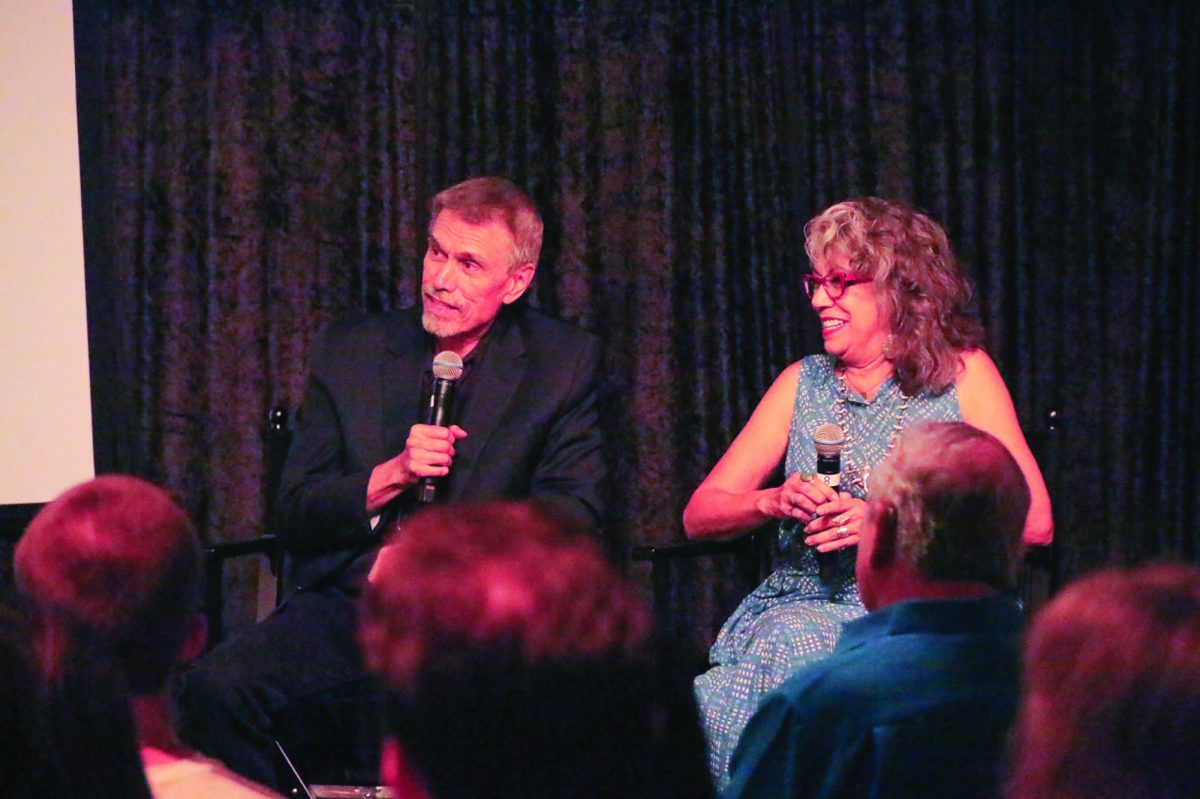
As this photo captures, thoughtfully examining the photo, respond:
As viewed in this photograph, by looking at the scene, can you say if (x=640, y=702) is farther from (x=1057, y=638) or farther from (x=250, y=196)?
(x=250, y=196)

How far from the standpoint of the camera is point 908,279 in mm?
3146

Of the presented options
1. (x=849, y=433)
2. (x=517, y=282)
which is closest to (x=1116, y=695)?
(x=849, y=433)

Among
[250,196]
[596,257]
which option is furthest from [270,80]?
[596,257]

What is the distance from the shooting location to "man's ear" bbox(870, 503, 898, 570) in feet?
6.02

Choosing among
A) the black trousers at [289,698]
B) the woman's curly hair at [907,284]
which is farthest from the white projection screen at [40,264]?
the woman's curly hair at [907,284]

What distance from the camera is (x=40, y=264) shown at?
351cm

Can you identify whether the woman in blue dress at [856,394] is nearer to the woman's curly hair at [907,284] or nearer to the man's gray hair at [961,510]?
the woman's curly hair at [907,284]

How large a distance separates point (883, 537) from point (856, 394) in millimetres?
1345

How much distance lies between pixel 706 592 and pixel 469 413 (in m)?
1.10

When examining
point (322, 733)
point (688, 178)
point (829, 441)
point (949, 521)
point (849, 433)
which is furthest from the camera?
point (688, 178)

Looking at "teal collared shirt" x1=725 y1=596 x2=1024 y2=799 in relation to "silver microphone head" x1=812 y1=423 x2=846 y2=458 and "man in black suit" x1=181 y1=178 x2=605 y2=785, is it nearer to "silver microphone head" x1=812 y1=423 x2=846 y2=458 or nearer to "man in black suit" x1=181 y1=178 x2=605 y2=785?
"silver microphone head" x1=812 y1=423 x2=846 y2=458

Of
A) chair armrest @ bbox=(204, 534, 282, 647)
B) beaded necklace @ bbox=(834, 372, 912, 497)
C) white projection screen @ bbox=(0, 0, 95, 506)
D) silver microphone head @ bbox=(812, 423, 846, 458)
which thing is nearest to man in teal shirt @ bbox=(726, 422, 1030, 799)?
silver microphone head @ bbox=(812, 423, 846, 458)

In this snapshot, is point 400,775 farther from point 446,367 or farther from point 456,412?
point 456,412

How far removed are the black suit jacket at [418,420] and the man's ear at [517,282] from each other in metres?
0.07
